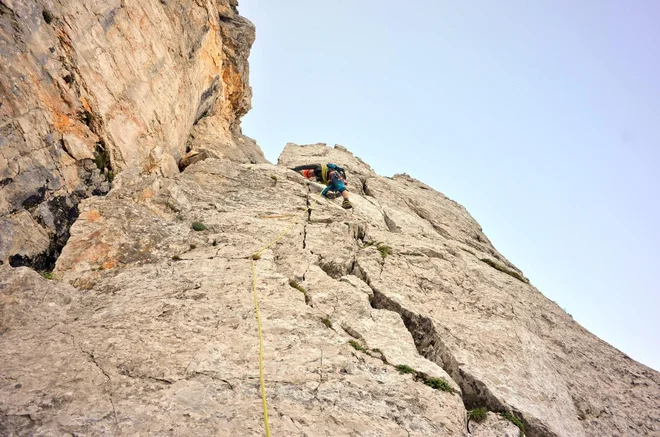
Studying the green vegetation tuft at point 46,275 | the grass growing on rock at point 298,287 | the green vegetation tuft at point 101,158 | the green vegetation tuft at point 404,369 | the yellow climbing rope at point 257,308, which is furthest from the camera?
the green vegetation tuft at point 101,158

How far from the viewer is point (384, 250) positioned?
10672mm

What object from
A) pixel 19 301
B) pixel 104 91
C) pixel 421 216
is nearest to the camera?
pixel 19 301

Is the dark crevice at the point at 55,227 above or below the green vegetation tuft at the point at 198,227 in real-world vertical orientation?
below

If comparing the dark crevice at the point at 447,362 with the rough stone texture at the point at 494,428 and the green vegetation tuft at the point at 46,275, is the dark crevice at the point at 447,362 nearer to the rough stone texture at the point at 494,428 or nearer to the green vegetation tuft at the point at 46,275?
the rough stone texture at the point at 494,428

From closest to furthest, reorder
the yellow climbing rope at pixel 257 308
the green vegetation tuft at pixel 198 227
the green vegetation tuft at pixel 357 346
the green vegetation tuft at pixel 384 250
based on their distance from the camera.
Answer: the yellow climbing rope at pixel 257 308 → the green vegetation tuft at pixel 357 346 → the green vegetation tuft at pixel 198 227 → the green vegetation tuft at pixel 384 250

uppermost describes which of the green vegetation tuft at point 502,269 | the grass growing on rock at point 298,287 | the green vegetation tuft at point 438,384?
the green vegetation tuft at point 502,269

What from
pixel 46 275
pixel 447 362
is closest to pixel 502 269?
pixel 447 362

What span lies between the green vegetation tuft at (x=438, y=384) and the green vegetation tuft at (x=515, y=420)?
97 cm

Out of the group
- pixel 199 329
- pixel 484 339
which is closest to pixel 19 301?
pixel 199 329

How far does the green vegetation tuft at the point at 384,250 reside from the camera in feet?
34.3

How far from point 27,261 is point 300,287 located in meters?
4.71

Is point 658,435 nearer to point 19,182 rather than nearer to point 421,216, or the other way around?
point 421,216

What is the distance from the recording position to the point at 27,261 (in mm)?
6895

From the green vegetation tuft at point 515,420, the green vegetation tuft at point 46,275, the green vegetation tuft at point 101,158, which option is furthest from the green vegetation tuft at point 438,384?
the green vegetation tuft at point 101,158
